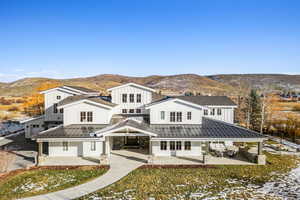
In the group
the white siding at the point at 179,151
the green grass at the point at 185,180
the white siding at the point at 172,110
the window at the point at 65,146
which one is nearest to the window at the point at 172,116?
the white siding at the point at 172,110

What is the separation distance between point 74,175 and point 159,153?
7628 millimetres

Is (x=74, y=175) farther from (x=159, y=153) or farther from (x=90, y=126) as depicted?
(x=159, y=153)

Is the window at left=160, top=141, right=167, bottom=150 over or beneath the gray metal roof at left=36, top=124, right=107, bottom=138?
beneath

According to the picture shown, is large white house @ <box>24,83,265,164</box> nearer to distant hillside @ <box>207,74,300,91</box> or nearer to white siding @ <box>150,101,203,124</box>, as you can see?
white siding @ <box>150,101,203,124</box>

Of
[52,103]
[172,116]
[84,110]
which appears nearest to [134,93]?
[172,116]

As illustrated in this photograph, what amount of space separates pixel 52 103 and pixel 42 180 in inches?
524

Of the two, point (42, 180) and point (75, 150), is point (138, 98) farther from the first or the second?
point (42, 180)

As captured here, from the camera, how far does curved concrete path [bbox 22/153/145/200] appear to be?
35.0 ft

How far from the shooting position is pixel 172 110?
18.7 meters

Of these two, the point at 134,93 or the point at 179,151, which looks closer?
the point at 179,151

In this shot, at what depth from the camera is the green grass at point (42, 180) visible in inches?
441

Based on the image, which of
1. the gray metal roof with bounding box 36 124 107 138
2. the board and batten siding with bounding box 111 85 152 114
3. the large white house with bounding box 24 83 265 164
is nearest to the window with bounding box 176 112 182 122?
the large white house with bounding box 24 83 265 164

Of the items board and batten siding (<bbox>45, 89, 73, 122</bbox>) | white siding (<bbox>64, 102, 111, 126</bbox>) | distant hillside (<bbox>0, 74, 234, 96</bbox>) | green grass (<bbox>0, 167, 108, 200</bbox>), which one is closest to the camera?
green grass (<bbox>0, 167, 108, 200</bbox>)

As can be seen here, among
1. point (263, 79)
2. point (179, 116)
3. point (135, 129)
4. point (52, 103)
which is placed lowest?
point (135, 129)
